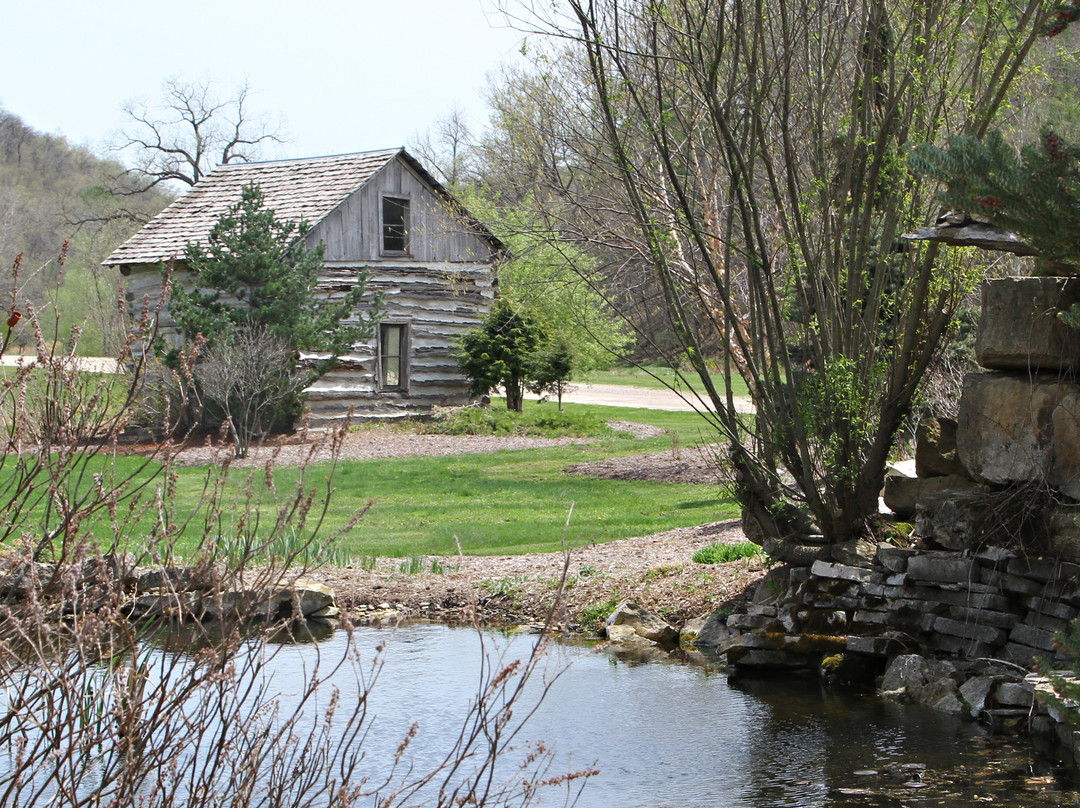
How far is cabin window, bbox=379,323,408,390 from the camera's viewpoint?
23.8m

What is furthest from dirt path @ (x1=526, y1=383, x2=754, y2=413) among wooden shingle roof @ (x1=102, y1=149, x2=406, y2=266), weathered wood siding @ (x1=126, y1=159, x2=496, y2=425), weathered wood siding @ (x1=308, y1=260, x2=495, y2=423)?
wooden shingle roof @ (x1=102, y1=149, x2=406, y2=266)

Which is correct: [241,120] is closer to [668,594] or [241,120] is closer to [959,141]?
[668,594]

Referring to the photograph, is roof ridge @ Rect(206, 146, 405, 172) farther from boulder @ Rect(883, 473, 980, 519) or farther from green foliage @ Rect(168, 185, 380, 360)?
boulder @ Rect(883, 473, 980, 519)

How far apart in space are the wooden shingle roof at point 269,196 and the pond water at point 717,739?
50.0 ft

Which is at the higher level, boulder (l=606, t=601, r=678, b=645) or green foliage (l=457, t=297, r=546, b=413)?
green foliage (l=457, t=297, r=546, b=413)

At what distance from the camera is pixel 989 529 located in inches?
283

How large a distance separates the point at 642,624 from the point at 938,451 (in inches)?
108

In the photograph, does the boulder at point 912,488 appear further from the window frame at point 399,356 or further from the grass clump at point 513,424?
the window frame at point 399,356

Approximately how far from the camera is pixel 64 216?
37.8 metres

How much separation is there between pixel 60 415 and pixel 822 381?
19.6 ft

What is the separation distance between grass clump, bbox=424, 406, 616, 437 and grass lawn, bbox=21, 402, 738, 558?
292cm

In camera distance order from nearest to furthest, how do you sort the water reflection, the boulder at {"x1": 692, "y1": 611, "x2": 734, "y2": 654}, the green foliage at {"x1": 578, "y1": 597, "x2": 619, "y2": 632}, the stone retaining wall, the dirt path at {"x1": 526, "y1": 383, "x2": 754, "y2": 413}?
the water reflection
the stone retaining wall
the boulder at {"x1": 692, "y1": 611, "x2": 734, "y2": 654}
the green foliage at {"x1": 578, "y1": 597, "x2": 619, "y2": 632}
the dirt path at {"x1": 526, "y1": 383, "x2": 754, "y2": 413}

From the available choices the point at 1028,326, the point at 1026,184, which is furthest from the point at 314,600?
the point at 1026,184

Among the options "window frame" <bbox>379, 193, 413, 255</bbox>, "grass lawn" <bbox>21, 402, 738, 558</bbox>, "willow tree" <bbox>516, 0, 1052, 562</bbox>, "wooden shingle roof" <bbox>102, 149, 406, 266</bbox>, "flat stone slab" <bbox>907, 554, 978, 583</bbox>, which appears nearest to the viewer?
"flat stone slab" <bbox>907, 554, 978, 583</bbox>
